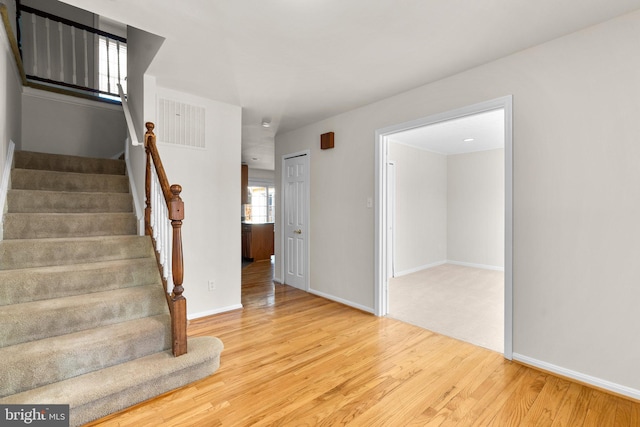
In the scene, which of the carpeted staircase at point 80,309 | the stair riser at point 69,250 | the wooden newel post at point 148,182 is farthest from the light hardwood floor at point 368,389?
the wooden newel post at point 148,182

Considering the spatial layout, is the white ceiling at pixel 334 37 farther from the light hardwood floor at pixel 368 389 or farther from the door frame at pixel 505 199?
the light hardwood floor at pixel 368 389

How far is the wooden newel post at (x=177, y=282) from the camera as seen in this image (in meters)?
2.15

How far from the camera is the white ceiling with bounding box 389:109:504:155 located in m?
4.14

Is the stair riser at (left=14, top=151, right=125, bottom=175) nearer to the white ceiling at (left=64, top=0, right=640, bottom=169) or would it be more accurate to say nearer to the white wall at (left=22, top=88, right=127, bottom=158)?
the white wall at (left=22, top=88, right=127, bottom=158)

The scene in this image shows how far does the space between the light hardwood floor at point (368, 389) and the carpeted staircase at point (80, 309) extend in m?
0.19

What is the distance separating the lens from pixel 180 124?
3316 mm

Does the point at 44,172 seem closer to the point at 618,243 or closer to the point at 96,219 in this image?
the point at 96,219

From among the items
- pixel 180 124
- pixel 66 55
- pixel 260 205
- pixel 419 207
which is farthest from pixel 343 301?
pixel 260 205

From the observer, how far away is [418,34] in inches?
85.4

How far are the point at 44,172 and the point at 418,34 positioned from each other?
375cm

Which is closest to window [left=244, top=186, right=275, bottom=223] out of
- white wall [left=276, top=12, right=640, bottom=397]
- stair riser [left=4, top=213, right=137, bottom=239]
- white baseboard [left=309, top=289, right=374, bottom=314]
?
white baseboard [left=309, top=289, right=374, bottom=314]

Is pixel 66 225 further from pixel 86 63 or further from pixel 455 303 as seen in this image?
pixel 455 303

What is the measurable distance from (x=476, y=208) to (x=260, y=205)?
607 cm

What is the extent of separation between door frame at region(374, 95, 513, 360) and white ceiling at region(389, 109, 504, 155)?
0.36 metres
